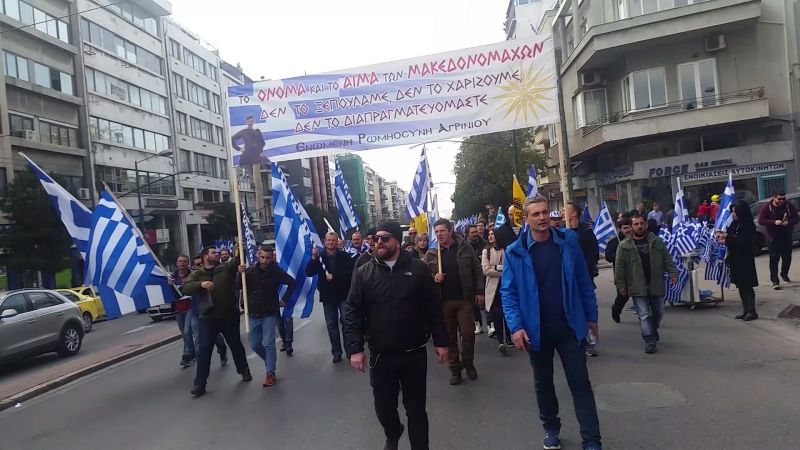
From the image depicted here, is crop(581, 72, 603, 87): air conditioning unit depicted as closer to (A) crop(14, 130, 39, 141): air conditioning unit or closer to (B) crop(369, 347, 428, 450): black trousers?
(B) crop(369, 347, 428, 450): black trousers

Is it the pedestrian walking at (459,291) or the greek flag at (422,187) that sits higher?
the greek flag at (422,187)

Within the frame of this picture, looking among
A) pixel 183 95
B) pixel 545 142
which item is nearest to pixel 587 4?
pixel 545 142

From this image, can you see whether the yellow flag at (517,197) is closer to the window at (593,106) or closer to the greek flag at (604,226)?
the greek flag at (604,226)

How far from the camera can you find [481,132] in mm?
7625

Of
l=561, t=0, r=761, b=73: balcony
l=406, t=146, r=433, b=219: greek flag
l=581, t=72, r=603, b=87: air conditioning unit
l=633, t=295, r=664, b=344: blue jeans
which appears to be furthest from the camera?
l=581, t=72, r=603, b=87: air conditioning unit

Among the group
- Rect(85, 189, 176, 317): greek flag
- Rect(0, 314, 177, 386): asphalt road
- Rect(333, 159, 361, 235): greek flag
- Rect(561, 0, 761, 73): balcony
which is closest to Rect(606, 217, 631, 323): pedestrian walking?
Rect(333, 159, 361, 235): greek flag

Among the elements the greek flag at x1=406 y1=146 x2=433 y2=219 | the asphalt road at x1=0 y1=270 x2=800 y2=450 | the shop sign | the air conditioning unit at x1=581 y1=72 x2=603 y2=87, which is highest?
the air conditioning unit at x1=581 y1=72 x2=603 y2=87

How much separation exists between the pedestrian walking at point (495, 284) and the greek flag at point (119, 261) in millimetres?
4528

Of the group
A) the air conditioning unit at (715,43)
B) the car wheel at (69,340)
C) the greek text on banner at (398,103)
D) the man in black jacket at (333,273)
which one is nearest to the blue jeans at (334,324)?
the man in black jacket at (333,273)

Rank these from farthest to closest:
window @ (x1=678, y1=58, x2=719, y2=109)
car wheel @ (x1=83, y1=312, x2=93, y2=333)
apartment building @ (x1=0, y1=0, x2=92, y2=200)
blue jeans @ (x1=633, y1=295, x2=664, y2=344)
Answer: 1. apartment building @ (x1=0, y1=0, x2=92, y2=200)
2. window @ (x1=678, y1=58, x2=719, y2=109)
3. car wheel @ (x1=83, y1=312, x2=93, y2=333)
4. blue jeans @ (x1=633, y1=295, x2=664, y2=344)

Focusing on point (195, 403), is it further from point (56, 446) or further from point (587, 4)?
point (587, 4)

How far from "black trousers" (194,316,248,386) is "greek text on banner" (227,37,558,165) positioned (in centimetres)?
217

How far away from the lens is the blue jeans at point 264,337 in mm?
7684

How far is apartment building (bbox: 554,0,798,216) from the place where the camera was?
82.7 feet
